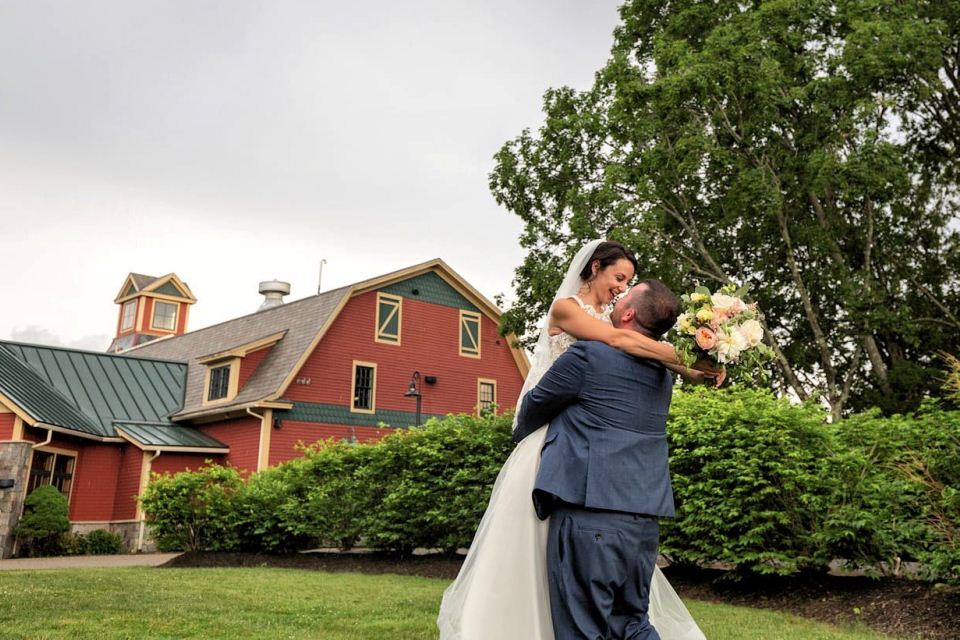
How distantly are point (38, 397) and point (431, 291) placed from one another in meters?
12.6

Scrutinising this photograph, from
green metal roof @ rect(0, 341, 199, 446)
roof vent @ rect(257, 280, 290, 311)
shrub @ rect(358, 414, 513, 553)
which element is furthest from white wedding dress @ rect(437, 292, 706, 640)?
roof vent @ rect(257, 280, 290, 311)

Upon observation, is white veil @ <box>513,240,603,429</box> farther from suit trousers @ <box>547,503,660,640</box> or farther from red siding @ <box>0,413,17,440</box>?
red siding @ <box>0,413,17,440</box>

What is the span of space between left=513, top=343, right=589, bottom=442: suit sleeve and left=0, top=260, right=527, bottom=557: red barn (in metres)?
16.6

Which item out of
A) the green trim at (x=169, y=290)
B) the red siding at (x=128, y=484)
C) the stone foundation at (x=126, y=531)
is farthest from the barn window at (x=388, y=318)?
the green trim at (x=169, y=290)

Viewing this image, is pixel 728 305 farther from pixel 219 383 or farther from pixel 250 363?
pixel 219 383

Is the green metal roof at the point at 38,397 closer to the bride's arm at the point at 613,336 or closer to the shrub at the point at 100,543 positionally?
the shrub at the point at 100,543

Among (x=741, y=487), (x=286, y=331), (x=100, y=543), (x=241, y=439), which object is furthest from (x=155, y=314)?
(x=741, y=487)

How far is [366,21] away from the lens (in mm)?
14711

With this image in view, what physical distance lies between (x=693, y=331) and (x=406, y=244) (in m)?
35.2

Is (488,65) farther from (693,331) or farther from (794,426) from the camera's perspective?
(693,331)

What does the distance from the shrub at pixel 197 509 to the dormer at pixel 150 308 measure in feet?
103

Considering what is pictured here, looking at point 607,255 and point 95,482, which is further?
point 95,482

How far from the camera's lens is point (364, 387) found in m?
25.2

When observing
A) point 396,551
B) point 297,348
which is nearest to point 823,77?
point 396,551
